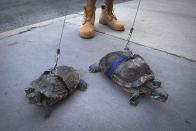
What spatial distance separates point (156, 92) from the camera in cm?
158

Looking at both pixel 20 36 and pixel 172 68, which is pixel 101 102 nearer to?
pixel 172 68

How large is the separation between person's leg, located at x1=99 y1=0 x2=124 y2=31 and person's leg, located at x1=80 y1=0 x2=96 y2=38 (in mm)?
256

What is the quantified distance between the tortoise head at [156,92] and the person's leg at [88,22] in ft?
4.11

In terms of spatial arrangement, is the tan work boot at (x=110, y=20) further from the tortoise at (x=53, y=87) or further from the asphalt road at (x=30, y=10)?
the tortoise at (x=53, y=87)

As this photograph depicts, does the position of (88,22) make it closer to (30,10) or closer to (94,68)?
(94,68)

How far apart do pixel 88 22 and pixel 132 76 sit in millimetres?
1353

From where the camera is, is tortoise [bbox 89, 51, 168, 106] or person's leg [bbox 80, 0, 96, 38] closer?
tortoise [bbox 89, 51, 168, 106]

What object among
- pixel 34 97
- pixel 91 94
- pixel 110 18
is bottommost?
pixel 91 94

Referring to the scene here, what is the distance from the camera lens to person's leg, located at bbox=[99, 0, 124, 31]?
2.92 metres

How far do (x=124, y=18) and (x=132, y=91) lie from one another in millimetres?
2010

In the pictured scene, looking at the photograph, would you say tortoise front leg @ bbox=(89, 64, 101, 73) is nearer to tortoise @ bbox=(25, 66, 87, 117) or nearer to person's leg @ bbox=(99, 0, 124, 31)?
tortoise @ bbox=(25, 66, 87, 117)

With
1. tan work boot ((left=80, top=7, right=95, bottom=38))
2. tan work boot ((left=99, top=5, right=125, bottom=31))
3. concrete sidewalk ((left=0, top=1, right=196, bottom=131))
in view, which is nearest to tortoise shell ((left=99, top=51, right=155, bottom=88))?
concrete sidewalk ((left=0, top=1, right=196, bottom=131))

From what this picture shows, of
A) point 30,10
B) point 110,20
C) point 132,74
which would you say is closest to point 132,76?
point 132,74

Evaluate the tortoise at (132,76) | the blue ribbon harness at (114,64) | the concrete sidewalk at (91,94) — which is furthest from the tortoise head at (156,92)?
the blue ribbon harness at (114,64)
